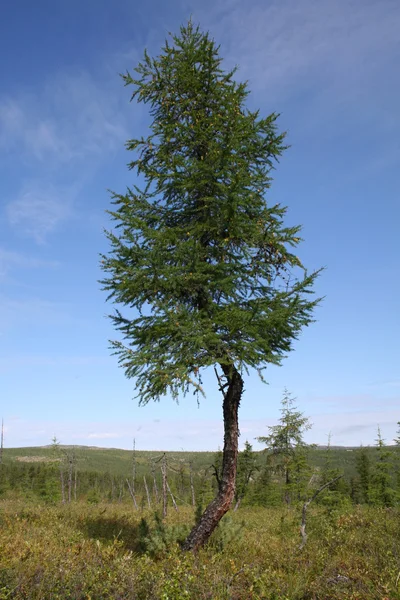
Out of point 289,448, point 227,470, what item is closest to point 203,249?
point 227,470

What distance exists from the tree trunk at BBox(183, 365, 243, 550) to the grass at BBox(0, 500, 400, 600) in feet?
1.46

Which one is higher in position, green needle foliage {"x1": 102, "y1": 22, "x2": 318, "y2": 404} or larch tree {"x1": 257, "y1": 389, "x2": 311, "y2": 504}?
green needle foliage {"x1": 102, "y1": 22, "x2": 318, "y2": 404}

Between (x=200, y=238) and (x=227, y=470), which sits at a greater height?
(x=200, y=238)

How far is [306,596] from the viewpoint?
6.60 metres

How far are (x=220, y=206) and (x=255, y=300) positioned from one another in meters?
2.73

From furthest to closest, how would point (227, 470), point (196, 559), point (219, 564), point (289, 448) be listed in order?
point (289, 448) < point (227, 470) < point (196, 559) < point (219, 564)

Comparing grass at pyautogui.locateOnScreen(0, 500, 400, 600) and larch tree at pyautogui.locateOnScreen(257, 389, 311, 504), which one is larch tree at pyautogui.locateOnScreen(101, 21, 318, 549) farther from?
larch tree at pyautogui.locateOnScreen(257, 389, 311, 504)

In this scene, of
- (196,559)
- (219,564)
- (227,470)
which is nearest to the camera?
(219,564)

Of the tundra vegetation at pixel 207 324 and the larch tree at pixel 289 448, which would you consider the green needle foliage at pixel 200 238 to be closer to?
the tundra vegetation at pixel 207 324

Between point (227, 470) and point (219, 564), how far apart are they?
2149 mm

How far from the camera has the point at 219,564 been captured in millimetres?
8102

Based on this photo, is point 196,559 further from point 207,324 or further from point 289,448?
point 289,448

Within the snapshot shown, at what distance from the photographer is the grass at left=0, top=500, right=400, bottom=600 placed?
5.68 meters

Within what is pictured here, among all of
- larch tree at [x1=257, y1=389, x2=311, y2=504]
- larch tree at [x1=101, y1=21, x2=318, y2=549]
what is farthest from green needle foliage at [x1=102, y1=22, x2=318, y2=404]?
larch tree at [x1=257, y1=389, x2=311, y2=504]
